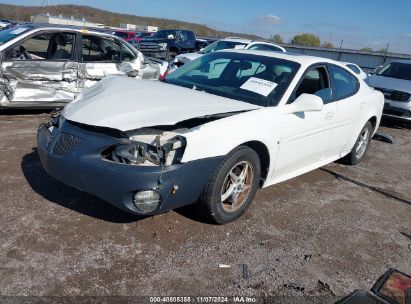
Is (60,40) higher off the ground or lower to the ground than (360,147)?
higher

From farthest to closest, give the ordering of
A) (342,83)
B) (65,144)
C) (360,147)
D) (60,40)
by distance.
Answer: (60,40) → (360,147) → (342,83) → (65,144)

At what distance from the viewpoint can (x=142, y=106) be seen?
3.58 metres

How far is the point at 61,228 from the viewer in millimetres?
3402

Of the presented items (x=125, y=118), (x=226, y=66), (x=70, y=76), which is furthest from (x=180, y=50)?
(x=125, y=118)

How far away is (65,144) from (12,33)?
14.9ft

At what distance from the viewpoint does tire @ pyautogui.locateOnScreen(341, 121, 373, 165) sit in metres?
5.89

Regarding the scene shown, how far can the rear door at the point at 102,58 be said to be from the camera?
7215mm

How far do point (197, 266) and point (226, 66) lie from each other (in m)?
2.43

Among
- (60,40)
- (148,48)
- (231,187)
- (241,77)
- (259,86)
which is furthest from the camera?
(148,48)

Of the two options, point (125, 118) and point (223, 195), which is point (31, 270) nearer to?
point (125, 118)

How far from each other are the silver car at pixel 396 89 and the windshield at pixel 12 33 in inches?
313

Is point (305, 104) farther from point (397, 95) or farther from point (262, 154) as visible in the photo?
point (397, 95)

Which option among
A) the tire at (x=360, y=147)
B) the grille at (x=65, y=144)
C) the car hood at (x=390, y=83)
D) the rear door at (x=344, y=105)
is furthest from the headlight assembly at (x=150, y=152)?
the car hood at (x=390, y=83)

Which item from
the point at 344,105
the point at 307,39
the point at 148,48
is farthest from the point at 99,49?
the point at 307,39
